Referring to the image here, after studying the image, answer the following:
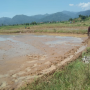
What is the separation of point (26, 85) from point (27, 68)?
159cm

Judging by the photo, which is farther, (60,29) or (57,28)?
(57,28)

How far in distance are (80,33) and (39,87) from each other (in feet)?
49.9

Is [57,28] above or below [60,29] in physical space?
above

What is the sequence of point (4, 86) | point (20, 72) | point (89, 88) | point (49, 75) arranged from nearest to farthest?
point (89, 88)
point (4, 86)
point (49, 75)
point (20, 72)

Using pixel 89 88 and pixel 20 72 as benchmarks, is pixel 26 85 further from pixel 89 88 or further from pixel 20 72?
pixel 89 88

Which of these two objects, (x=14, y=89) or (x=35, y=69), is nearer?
(x=14, y=89)

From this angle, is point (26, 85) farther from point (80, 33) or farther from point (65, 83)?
point (80, 33)

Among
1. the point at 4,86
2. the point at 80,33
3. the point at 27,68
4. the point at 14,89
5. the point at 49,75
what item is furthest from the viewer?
the point at 80,33

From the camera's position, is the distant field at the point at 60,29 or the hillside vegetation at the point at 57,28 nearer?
the distant field at the point at 60,29

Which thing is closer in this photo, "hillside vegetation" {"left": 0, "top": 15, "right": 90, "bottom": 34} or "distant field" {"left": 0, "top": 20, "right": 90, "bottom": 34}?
"distant field" {"left": 0, "top": 20, "right": 90, "bottom": 34}

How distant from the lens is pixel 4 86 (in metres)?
3.91

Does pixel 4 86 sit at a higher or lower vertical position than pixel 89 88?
lower

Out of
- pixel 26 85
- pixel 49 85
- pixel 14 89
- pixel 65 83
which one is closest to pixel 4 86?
pixel 14 89

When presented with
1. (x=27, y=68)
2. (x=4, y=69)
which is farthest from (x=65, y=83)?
(x=4, y=69)
